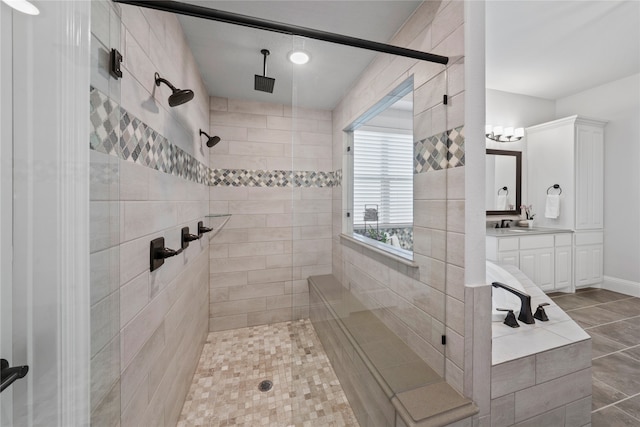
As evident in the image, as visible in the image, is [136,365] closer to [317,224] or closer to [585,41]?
[317,224]

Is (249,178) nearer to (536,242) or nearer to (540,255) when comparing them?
(536,242)

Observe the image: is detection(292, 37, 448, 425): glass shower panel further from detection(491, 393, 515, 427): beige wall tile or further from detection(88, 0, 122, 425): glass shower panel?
detection(88, 0, 122, 425): glass shower panel

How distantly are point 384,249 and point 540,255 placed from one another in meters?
2.64

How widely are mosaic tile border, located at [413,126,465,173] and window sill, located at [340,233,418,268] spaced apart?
50cm

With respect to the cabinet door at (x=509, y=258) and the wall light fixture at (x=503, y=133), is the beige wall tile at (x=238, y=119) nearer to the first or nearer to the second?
the wall light fixture at (x=503, y=133)

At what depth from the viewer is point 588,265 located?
3.21 metres

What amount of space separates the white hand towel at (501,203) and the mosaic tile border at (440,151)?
264cm

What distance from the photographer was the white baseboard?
3.04 metres

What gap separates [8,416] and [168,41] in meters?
1.61

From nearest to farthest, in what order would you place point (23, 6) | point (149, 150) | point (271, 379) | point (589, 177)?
point (23, 6)
point (149, 150)
point (271, 379)
point (589, 177)

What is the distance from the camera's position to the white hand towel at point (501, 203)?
10.8 feet

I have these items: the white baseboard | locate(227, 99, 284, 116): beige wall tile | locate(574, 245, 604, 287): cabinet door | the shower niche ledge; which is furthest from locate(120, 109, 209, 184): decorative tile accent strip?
the white baseboard

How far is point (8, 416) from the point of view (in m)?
0.52

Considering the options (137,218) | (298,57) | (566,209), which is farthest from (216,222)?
(566,209)
